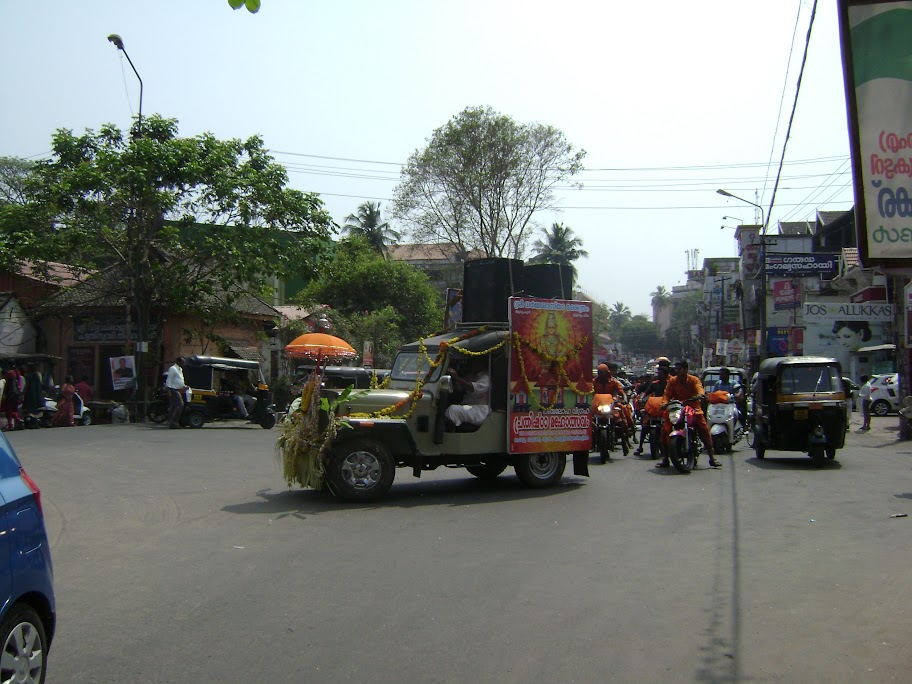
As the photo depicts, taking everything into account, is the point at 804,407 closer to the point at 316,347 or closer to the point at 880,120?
the point at 880,120

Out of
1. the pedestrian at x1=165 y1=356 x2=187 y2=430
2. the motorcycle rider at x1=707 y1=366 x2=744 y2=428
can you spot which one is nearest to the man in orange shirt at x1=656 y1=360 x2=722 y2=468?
the motorcycle rider at x1=707 y1=366 x2=744 y2=428

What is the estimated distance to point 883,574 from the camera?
6.86 metres

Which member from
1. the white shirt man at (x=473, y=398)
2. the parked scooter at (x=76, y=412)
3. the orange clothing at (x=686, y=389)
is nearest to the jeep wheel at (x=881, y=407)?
the orange clothing at (x=686, y=389)

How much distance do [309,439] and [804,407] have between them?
8.79 metres

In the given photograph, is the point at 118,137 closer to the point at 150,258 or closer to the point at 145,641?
the point at 150,258

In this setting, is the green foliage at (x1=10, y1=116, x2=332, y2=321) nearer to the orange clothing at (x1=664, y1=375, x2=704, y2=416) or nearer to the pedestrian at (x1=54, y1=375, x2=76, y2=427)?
the pedestrian at (x1=54, y1=375, x2=76, y2=427)

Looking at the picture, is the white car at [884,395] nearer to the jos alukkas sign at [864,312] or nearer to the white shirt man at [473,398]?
the jos alukkas sign at [864,312]

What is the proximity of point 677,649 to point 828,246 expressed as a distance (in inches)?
2404

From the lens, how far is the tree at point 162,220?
25.6m

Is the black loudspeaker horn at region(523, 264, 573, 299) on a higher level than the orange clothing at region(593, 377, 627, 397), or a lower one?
higher

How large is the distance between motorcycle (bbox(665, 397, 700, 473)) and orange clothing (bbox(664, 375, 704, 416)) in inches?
6.3

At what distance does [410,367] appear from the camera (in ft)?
39.3

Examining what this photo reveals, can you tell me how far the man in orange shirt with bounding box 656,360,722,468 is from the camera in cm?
1438

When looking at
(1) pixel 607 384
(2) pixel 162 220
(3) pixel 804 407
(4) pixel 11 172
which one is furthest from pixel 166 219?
(4) pixel 11 172
